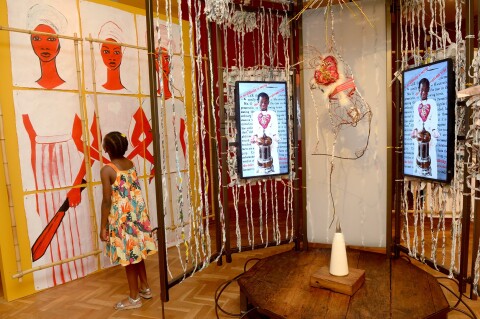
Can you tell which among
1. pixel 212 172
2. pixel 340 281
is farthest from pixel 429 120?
pixel 212 172

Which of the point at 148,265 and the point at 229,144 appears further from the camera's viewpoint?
the point at 148,265

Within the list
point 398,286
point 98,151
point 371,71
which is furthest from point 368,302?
point 98,151

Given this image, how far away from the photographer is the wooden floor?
2590mm

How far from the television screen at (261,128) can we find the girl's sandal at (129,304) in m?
1.25

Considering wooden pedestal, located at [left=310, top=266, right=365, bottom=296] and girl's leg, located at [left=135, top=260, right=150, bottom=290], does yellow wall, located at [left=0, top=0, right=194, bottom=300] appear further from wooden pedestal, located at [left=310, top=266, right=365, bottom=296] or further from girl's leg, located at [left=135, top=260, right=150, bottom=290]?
wooden pedestal, located at [left=310, top=266, right=365, bottom=296]

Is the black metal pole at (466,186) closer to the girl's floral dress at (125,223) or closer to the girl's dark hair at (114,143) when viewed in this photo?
the girl's floral dress at (125,223)

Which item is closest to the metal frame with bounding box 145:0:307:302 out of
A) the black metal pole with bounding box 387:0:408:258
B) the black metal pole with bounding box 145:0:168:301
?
the black metal pole with bounding box 145:0:168:301

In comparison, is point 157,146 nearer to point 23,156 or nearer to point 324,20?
point 23,156

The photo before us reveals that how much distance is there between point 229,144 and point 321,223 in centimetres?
115

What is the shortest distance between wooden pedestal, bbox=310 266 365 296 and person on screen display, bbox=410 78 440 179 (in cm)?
94

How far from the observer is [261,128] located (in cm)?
305

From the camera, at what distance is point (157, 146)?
2.19 m

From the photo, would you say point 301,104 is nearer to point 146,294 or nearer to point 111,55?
point 111,55

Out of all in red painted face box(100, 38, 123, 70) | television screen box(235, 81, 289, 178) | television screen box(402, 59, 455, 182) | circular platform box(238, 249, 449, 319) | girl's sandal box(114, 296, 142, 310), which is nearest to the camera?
circular platform box(238, 249, 449, 319)
